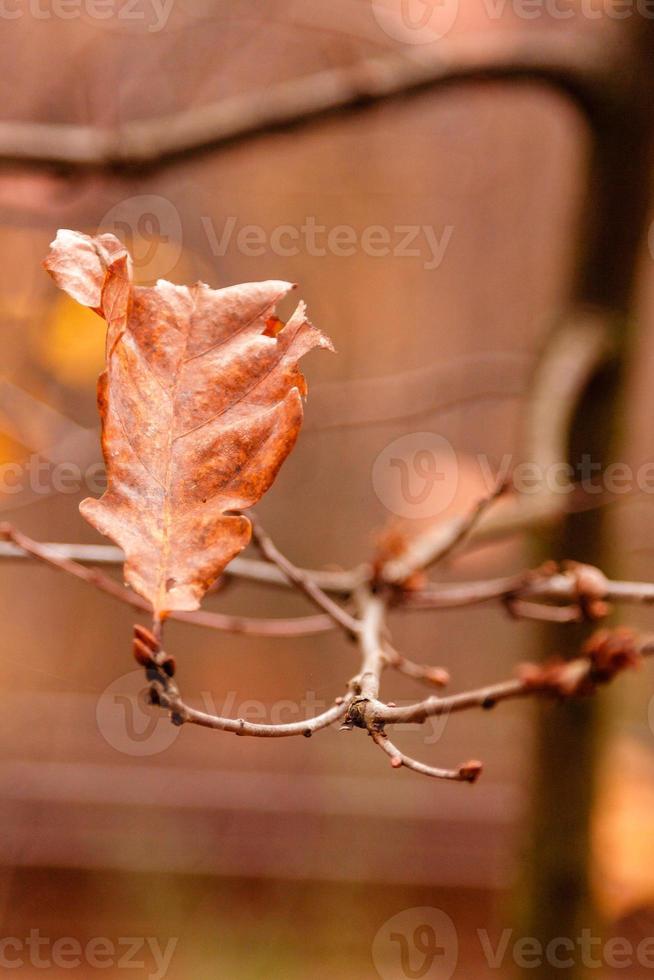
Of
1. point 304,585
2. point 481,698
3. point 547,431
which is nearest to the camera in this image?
point 481,698

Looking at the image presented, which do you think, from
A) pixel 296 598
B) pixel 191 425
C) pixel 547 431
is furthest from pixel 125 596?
pixel 296 598

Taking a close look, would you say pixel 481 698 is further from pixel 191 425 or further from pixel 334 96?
pixel 334 96

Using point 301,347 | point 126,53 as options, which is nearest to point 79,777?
point 126,53

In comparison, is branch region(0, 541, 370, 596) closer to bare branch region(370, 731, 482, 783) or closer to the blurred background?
bare branch region(370, 731, 482, 783)

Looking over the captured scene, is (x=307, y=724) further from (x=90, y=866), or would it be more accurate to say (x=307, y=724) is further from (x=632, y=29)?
(x=90, y=866)

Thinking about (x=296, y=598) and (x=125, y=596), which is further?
(x=296, y=598)

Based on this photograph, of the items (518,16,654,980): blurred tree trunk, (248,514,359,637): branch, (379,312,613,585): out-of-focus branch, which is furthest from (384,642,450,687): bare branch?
(518,16,654,980): blurred tree trunk

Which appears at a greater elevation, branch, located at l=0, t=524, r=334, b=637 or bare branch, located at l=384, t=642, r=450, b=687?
branch, located at l=0, t=524, r=334, b=637
